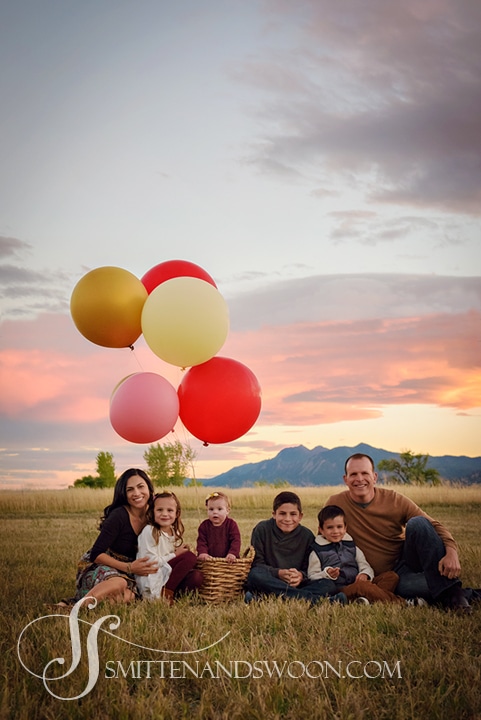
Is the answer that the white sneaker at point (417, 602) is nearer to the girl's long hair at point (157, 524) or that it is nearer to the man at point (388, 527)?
the man at point (388, 527)

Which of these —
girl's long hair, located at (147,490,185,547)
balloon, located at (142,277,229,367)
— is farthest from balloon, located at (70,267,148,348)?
girl's long hair, located at (147,490,185,547)

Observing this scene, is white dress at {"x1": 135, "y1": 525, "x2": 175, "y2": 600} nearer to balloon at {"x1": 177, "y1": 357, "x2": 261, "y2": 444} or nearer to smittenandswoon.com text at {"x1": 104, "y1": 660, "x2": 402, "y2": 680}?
balloon at {"x1": 177, "y1": 357, "x2": 261, "y2": 444}

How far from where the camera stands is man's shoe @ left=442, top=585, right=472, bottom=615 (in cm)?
373

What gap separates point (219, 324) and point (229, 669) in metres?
2.80

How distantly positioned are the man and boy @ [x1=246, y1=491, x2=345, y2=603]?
1.17 ft

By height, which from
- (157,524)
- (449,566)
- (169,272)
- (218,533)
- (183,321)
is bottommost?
(449,566)

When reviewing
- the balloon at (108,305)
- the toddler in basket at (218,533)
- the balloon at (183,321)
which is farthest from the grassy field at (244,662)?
the balloon at (108,305)

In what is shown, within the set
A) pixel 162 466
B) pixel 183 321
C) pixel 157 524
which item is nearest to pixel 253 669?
pixel 157 524

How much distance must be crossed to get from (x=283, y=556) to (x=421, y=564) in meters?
0.98

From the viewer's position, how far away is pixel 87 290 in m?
5.01

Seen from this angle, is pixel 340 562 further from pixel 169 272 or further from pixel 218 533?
pixel 169 272

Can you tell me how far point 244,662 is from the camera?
2746mm

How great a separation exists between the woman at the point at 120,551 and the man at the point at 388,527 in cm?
144

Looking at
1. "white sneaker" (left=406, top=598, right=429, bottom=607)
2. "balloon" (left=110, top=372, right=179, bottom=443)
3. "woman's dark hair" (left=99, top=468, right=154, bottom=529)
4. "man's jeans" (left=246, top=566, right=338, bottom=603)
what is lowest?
"white sneaker" (left=406, top=598, right=429, bottom=607)
